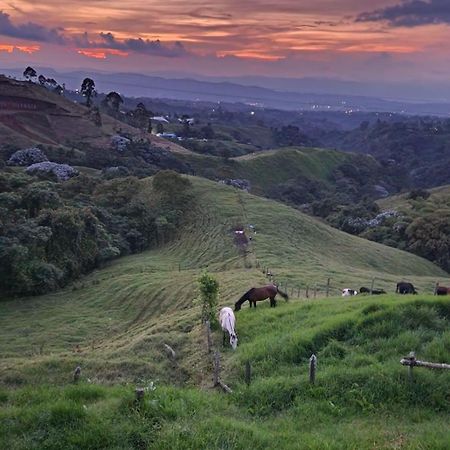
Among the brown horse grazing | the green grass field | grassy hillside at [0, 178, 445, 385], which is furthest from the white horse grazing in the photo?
the brown horse grazing

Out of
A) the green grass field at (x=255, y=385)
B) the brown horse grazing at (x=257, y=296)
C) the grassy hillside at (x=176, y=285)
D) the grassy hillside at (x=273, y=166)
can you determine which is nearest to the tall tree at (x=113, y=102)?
the grassy hillside at (x=273, y=166)

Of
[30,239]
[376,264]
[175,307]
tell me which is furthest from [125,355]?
[376,264]

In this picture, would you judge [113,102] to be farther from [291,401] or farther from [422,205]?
[291,401]

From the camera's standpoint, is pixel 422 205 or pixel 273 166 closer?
pixel 422 205

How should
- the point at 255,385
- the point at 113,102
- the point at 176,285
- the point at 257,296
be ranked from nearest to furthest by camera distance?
the point at 255,385, the point at 257,296, the point at 176,285, the point at 113,102

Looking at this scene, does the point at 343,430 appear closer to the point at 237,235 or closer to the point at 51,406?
the point at 51,406

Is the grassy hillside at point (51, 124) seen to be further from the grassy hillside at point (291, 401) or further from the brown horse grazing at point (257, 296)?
the grassy hillside at point (291, 401)

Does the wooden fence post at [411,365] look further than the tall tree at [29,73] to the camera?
No

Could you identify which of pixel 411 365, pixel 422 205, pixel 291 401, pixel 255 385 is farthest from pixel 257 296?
pixel 422 205

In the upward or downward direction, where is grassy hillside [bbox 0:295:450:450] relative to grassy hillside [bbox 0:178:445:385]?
upward

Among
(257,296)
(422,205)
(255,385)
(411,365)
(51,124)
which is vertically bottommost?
(422,205)

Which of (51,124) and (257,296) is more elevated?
(51,124)

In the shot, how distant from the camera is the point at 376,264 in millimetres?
50094

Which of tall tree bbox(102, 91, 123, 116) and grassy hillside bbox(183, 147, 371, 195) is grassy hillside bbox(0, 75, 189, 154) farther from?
tall tree bbox(102, 91, 123, 116)
